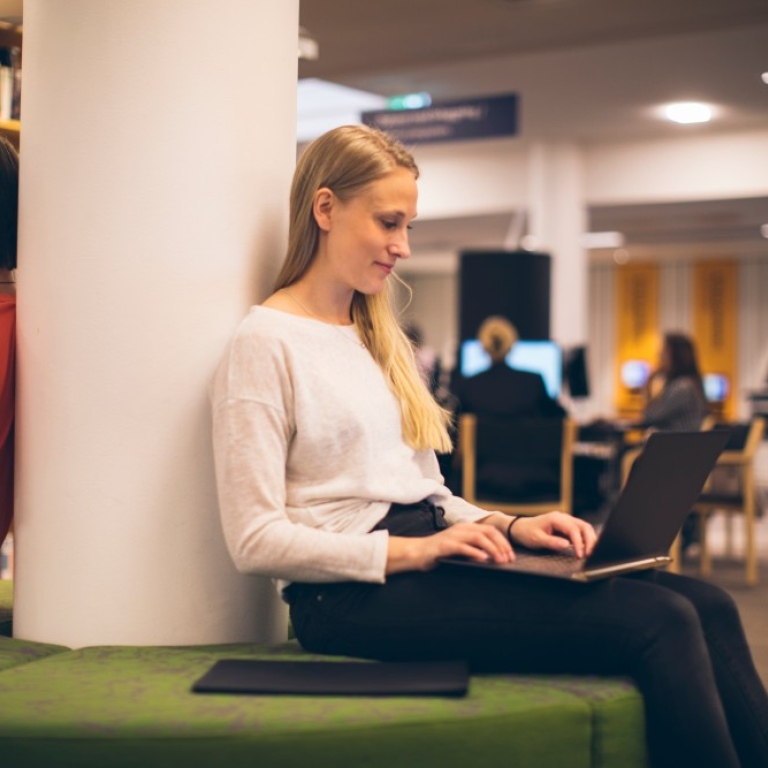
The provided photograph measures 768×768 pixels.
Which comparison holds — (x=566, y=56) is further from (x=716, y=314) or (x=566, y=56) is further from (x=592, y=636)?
(x=716, y=314)

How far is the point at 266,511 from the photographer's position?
69.4 inches

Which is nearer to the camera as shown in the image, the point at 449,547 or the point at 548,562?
the point at 449,547

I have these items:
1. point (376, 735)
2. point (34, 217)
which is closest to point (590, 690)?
point (376, 735)

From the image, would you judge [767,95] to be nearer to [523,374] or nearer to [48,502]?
[523,374]

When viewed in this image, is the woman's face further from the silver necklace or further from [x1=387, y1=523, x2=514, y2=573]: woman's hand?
[x1=387, y1=523, x2=514, y2=573]: woman's hand

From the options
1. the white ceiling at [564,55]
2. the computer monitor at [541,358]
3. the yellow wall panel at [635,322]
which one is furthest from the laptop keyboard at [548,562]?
the yellow wall panel at [635,322]

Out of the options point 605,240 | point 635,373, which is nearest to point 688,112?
point 605,240

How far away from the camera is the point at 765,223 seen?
1276 cm

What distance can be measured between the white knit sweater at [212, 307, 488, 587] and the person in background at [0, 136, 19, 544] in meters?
0.49

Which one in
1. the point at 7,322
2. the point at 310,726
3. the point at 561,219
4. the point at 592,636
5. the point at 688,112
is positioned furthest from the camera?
the point at 561,219

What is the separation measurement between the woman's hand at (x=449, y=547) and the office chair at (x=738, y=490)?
14.3ft

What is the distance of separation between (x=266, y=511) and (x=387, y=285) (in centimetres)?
58

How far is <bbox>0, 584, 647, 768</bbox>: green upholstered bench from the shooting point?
150cm

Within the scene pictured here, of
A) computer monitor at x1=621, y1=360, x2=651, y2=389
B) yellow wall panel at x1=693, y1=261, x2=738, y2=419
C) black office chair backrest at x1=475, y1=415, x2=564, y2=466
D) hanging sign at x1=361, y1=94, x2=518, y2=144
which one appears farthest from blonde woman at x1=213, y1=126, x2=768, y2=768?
yellow wall panel at x1=693, y1=261, x2=738, y2=419
